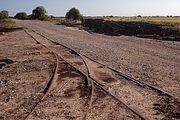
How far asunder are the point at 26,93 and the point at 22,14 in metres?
142

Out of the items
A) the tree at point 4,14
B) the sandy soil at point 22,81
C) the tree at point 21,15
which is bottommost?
the tree at point 21,15

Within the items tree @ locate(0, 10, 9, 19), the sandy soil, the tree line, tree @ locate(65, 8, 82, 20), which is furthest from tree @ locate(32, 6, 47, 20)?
the sandy soil

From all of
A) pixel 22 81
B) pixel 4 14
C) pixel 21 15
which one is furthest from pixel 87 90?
pixel 21 15

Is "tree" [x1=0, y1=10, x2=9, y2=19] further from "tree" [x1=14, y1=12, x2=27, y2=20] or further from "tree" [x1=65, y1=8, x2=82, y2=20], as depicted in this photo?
"tree" [x1=65, y1=8, x2=82, y2=20]

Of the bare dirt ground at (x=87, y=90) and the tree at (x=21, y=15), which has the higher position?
the bare dirt ground at (x=87, y=90)

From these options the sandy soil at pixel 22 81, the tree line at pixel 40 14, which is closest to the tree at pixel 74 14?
the tree line at pixel 40 14

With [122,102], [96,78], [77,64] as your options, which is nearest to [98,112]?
[122,102]

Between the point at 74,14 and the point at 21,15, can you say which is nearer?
the point at 74,14

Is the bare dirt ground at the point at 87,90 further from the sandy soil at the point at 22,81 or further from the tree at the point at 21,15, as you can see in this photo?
the tree at the point at 21,15

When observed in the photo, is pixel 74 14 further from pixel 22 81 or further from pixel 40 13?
pixel 22 81

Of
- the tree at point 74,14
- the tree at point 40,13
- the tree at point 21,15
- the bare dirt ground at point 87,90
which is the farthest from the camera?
the tree at point 21,15

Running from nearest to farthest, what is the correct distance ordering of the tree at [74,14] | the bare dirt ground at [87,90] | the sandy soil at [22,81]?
1. the bare dirt ground at [87,90]
2. the sandy soil at [22,81]
3. the tree at [74,14]

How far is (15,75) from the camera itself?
1912cm

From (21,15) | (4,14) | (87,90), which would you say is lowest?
(21,15)
